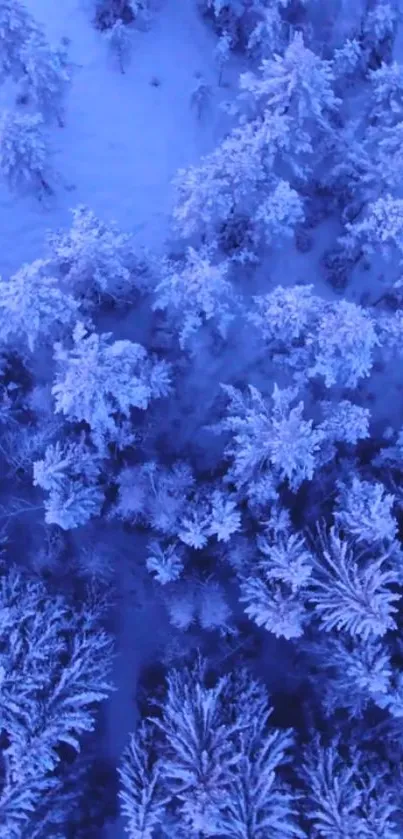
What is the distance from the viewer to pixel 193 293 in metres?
13.6

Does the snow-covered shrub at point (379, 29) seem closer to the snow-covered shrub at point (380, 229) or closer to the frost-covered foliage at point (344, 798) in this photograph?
the snow-covered shrub at point (380, 229)

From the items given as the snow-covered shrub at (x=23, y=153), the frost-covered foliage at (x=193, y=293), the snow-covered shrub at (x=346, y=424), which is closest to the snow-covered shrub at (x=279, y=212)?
the frost-covered foliage at (x=193, y=293)

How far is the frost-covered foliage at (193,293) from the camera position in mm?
13406

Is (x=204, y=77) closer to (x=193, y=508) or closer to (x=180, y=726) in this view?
(x=193, y=508)

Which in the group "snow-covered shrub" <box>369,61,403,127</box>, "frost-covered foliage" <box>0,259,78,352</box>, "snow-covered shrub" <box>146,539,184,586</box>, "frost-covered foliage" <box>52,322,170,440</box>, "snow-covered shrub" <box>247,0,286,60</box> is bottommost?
"snow-covered shrub" <box>146,539,184,586</box>

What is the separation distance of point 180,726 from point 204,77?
611 inches

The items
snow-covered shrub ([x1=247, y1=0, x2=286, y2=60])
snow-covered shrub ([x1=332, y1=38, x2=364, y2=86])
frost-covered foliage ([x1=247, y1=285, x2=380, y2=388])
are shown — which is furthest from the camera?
snow-covered shrub ([x1=332, y1=38, x2=364, y2=86])

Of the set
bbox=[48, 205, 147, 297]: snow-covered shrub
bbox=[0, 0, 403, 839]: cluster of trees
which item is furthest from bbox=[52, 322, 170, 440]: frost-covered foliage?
bbox=[48, 205, 147, 297]: snow-covered shrub

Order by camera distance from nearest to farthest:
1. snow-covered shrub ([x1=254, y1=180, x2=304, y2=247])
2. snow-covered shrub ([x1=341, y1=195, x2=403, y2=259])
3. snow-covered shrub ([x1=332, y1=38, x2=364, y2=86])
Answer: snow-covered shrub ([x1=341, y1=195, x2=403, y2=259])
snow-covered shrub ([x1=254, y1=180, x2=304, y2=247])
snow-covered shrub ([x1=332, y1=38, x2=364, y2=86])

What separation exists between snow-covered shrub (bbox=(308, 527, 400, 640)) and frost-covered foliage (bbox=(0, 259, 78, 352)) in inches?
273

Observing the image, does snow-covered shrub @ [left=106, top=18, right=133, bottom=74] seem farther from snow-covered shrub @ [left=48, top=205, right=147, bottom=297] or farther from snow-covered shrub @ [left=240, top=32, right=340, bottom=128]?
snow-covered shrub @ [left=48, top=205, right=147, bottom=297]

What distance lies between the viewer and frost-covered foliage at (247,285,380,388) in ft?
43.0

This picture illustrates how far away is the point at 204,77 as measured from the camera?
1744cm

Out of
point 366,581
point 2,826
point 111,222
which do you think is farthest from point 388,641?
point 111,222
